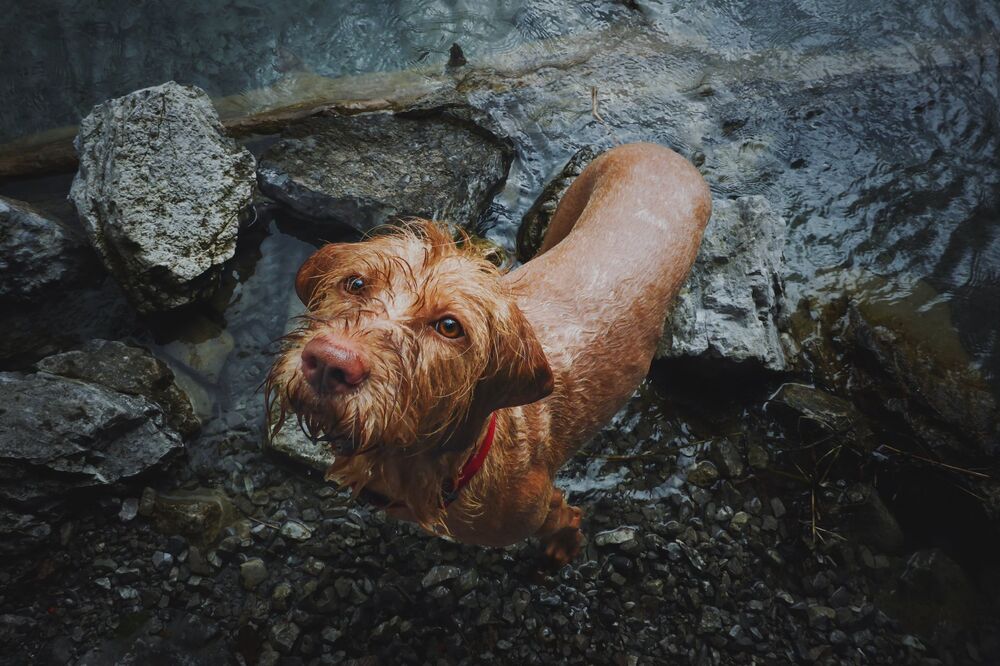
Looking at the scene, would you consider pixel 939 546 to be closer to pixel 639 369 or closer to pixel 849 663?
pixel 849 663

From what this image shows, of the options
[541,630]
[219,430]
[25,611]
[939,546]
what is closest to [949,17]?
[939,546]

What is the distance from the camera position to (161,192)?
16.1 ft

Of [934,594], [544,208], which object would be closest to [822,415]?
[934,594]

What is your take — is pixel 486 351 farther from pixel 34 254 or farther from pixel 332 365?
pixel 34 254

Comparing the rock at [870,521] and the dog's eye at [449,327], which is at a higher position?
the dog's eye at [449,327]

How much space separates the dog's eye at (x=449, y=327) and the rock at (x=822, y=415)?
11.9 feet

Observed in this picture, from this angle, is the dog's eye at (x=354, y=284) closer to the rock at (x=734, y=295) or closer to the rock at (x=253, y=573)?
the rock at (x=253, y=573)

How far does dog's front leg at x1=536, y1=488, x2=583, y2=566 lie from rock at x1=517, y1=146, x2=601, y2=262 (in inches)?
87.1

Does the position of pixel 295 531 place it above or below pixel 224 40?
below

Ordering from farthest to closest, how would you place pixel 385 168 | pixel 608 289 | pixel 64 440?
1. pixel 385 168
2. pixel 64 440
3. pixel 608 289

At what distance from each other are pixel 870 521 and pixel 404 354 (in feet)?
13.4

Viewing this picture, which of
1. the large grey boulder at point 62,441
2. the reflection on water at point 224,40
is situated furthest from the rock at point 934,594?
the reflection on water at point 224,40

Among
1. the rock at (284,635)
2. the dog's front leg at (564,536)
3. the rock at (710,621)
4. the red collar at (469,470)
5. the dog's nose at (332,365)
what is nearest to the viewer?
the dog's nose at (332,365)

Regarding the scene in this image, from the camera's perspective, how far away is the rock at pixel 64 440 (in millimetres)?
4051
